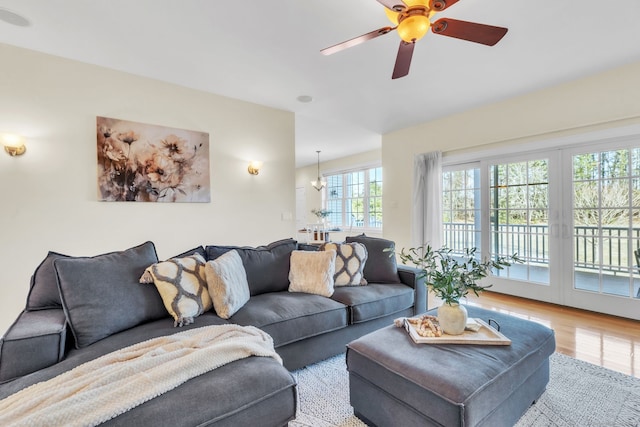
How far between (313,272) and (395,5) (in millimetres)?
1945

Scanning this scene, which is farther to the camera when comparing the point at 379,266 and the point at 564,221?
the point at 564,221

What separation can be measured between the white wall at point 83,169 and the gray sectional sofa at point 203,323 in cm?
124

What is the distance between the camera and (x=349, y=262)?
2.68 meters

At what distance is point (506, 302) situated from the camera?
3.63 m

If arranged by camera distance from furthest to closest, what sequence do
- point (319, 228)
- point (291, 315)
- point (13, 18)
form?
point (319, 228), point (13, 18), point (291, 315)

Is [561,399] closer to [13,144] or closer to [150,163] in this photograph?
[150,163]

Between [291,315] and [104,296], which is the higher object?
[104,296]

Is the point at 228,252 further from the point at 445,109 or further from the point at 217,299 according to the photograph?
the point at 445,109

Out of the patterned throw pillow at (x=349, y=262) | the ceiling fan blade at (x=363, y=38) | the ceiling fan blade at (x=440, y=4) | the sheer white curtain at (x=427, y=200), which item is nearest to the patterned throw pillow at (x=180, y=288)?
the patterned throw pillow at (x=349, y=262)

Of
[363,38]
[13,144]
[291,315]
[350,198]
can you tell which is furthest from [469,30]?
[350,198]

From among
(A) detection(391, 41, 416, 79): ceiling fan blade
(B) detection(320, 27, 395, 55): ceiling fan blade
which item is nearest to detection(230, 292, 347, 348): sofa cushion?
(B) detection(320, 27, 395, 55): ceiling fan blade

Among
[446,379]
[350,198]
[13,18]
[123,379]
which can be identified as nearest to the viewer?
[123,379]

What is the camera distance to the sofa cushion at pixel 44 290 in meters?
1.66

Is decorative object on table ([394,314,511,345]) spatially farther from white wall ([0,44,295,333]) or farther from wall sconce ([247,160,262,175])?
wall sconce ([247,160,262,175])
